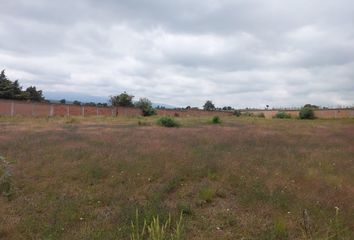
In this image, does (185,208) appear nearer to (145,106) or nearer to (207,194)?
(207,194)

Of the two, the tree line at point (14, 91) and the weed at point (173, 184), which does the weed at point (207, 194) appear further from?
the tree line at point (14, 91)

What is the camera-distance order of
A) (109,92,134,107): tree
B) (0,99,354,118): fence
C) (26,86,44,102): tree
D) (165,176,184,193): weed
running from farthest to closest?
(109,92,134,107): tree → (26,86,44,102): tree → (0,99,354,118): fence → (165,176,184,193): weed

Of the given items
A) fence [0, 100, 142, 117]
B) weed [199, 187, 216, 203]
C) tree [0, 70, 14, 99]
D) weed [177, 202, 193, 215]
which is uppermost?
tree [0, 70, 14, 99]

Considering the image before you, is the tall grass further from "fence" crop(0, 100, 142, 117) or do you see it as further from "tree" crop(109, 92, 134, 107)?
"tree" crop(109, 92, 134, 107)

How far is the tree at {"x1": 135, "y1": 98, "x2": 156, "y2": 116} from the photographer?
70312mm

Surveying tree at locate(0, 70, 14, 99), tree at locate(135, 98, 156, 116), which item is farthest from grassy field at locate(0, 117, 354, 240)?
tree at locate(135, 98, 156, 116)

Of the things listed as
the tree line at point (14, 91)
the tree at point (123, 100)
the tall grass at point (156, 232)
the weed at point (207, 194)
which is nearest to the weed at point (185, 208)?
the weed at point (207, 194)

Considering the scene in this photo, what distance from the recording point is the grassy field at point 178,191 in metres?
7.73

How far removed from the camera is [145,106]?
7150 cm

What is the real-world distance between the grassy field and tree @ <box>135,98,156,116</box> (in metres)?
54.1

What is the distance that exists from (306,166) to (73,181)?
294 inches

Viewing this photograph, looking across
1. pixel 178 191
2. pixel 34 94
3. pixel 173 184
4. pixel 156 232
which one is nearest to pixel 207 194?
pixel 178 191

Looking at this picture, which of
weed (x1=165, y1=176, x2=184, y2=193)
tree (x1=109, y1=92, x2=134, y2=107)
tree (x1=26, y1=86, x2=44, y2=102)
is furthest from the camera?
tree (x1=109, y1=92, x2=134, y2=107)

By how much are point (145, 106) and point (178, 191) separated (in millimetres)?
61785
